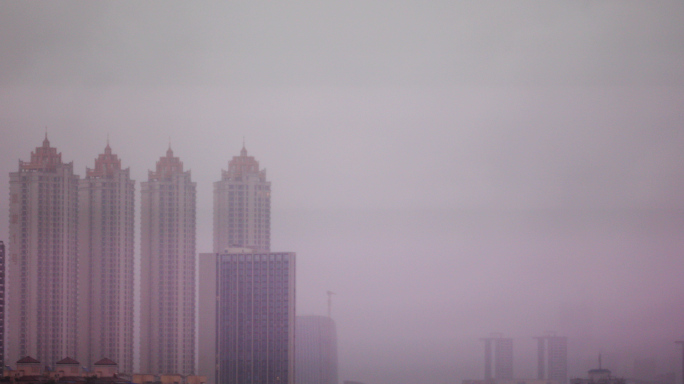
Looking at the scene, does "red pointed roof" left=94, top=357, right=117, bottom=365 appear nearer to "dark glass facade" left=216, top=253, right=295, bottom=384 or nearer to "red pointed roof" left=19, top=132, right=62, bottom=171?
"dark glass facade" left=216, top=253, right=295, bottom=384

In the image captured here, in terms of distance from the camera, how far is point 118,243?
1295 centimetres

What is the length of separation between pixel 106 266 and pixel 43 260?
693mm

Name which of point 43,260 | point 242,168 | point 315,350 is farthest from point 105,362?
point 315,350

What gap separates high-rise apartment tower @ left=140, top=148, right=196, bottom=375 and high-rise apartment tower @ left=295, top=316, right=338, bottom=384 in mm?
1319

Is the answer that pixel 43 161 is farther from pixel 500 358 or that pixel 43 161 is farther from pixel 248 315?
pixel 500 358

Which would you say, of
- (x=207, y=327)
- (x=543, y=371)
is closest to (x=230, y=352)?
(x=207, y=327)

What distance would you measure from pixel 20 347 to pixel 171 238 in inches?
79.1

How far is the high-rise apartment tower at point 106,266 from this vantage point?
1268 cm

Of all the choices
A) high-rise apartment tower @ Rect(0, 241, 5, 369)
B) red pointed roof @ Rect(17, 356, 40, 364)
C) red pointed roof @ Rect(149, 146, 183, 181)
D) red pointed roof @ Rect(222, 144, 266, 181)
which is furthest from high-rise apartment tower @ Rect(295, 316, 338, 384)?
high-rise apartment tower @ Rect(0, 241, 5, 369)

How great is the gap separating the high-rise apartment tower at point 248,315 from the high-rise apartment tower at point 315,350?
1.27ft

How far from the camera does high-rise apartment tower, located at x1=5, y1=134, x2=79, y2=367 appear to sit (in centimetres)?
1260

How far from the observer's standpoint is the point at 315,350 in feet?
48.0

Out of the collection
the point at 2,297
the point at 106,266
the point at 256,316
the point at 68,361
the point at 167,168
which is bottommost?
the point at 68,361

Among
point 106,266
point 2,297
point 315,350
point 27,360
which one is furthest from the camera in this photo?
point 315,350
